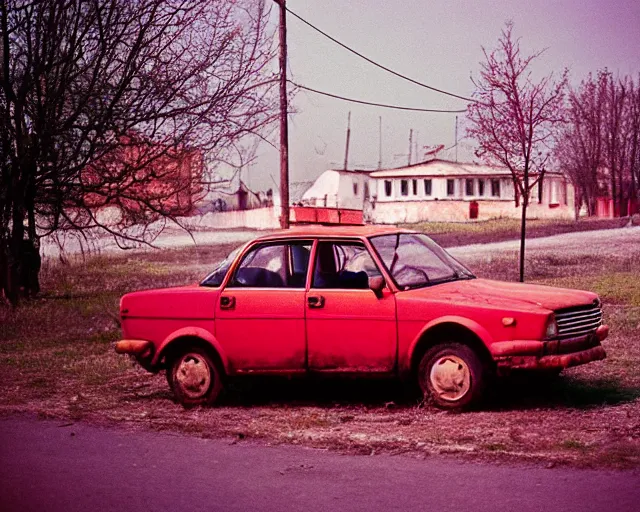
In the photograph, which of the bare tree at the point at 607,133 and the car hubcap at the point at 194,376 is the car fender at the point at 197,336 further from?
the bare tree at the point at 607,133

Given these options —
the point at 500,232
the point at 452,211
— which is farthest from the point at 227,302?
the point at 452,211

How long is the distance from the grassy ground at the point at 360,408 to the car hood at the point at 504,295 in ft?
2.91

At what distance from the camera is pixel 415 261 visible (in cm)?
962

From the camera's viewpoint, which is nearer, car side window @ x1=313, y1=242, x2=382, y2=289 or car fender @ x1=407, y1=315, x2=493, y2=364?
car fender @ x1=407, y1=315, x2=493, y2=364

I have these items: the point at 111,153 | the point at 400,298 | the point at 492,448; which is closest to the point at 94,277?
the point at 111,153

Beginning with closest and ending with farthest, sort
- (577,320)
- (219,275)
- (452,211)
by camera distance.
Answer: (577,320), (219,275), (452,211)

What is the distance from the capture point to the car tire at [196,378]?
383 inches

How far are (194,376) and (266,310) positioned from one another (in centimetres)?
97

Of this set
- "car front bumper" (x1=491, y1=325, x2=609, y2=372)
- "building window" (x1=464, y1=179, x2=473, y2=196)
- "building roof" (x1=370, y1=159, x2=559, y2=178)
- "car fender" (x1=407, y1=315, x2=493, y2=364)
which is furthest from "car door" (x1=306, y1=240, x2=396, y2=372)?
"building window" (x1=464, y1=179, x2=473, y2=196)

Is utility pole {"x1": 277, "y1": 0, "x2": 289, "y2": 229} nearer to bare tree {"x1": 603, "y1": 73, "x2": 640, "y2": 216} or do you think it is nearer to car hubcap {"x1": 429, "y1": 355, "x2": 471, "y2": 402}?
bare tree {"x1": 603, "y1": 73, "x2": 640, "y2": 216}

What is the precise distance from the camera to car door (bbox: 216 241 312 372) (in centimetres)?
937

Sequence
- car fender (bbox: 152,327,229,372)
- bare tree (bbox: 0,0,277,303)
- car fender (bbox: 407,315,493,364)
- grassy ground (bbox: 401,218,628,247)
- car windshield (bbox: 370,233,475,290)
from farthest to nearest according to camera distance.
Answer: grassy ground (bbox: 401,218,628,247)
bare tree (bbox: 0,0,277,303)
car fender (bbox: 152,327,229,372)
car windshield (bbox: 370,233,475,290)
car fender (bbox: 407,315,493,364)

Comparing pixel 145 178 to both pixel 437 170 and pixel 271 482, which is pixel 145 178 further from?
pixel 437 170

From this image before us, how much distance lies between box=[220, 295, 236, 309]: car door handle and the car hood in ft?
5.42
